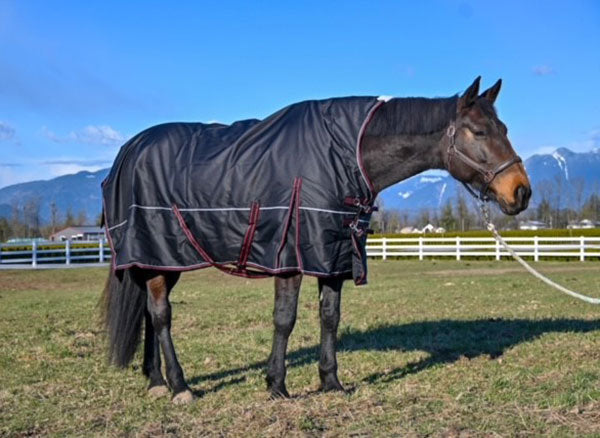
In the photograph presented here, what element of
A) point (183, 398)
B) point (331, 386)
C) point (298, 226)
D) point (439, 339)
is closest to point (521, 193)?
point (298, 226)

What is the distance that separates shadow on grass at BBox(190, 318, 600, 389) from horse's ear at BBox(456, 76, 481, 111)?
2543 mm

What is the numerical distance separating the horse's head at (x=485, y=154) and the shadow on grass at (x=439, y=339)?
77.9 inches

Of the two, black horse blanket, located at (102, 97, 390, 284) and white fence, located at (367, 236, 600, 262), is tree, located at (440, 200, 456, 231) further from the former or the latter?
black horse blanket, located at (102, 97, 390, 284)

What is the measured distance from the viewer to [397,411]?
4973 mm

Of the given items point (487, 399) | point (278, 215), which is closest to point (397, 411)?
point (487, 399)

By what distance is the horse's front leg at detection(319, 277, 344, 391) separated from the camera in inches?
232

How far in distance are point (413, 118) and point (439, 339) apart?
357cm

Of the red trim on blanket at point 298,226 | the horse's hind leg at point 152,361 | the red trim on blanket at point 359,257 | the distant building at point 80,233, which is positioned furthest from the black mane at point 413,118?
the distant building at point 80,233

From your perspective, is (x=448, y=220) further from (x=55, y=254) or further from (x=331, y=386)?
(x=331, y=386)

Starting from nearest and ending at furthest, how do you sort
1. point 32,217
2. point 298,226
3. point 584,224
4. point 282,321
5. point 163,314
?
point 298,226, point 282,321, point 163,314, point 584,224, point 32,217

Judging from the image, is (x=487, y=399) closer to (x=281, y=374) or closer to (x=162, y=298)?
(x=281, y=374)

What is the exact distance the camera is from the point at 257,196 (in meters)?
5.63

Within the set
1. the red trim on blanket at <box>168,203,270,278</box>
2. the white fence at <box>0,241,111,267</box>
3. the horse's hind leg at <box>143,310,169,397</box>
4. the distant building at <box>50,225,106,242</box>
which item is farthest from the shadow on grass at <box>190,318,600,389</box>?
the distant building at <box>50,225,106,242</box>

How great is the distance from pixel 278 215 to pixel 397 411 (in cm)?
176
